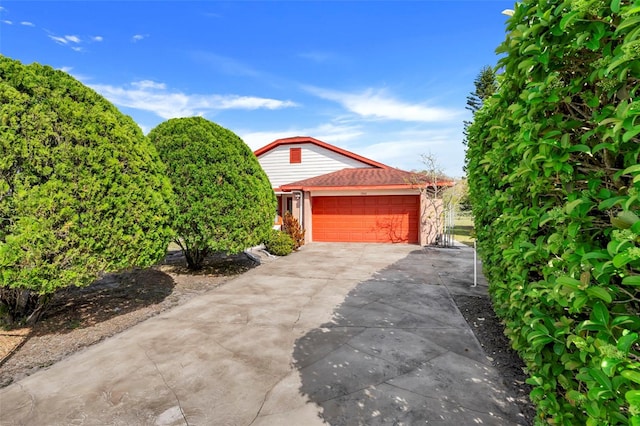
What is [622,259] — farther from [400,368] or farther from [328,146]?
[328,146]

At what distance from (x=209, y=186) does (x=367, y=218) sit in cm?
975

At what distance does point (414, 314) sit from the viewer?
5.56 meters

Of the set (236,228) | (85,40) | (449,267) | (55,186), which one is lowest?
(449,267)

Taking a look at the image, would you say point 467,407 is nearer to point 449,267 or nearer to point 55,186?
point 55,186

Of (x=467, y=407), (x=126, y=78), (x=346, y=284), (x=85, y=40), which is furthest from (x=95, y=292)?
(x=126, y=78)

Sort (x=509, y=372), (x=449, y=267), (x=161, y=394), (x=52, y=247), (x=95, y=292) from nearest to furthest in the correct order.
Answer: (x=161, y=394) → (x=509, y=372) → (x=52, y=247) → (x=95, y=292) → (x=449, y=267)

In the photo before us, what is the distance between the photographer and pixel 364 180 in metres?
15.4

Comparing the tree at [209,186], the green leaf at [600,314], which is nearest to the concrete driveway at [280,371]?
the tree at [209,186]

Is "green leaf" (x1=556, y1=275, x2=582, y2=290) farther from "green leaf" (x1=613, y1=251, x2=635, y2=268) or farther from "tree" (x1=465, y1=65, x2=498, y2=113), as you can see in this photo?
"tree" (x1=465, y1=65, x2=498, y2=113)

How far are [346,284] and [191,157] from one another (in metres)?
5.38

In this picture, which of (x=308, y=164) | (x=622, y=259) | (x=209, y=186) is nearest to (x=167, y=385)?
(x=622, y=259)

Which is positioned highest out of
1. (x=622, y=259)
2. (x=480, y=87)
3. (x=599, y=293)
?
(x=480, y=87)

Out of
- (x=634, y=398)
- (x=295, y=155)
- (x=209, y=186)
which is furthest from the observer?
(x=295, y=155)

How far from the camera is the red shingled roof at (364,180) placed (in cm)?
Result: 1445
